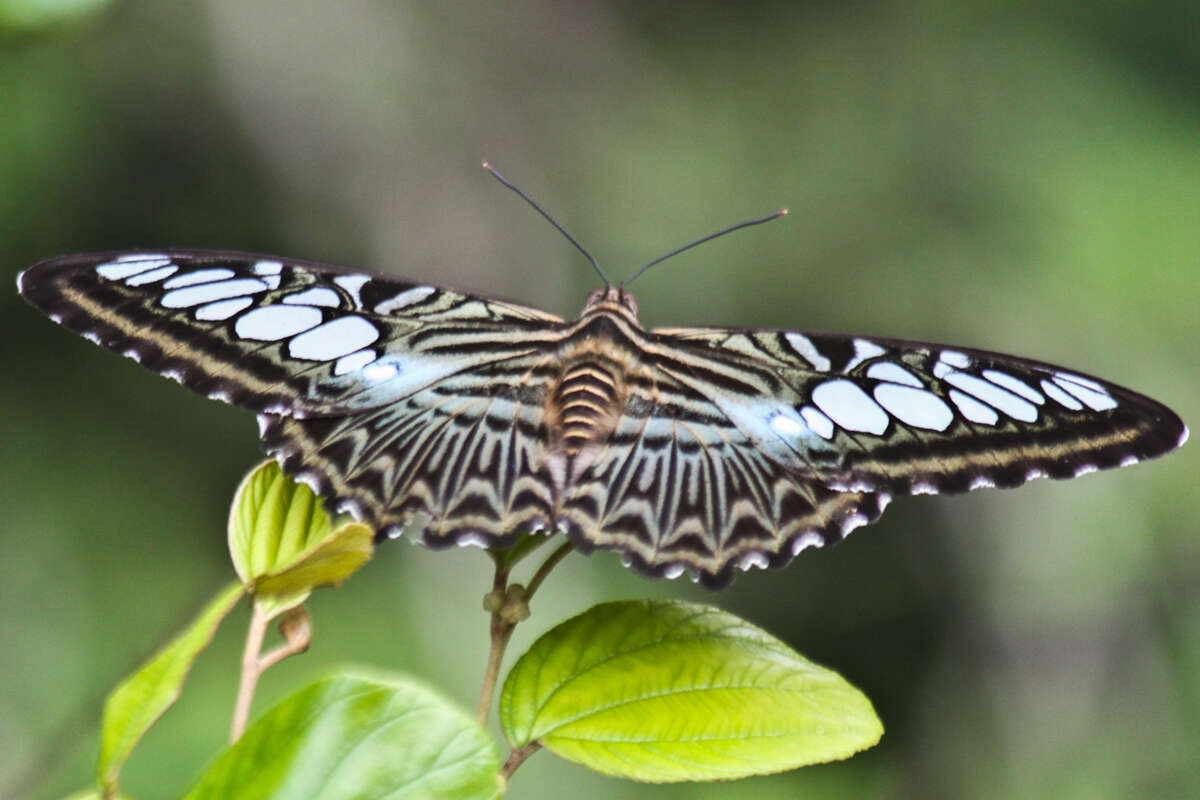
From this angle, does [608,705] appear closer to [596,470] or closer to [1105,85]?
[596,470]

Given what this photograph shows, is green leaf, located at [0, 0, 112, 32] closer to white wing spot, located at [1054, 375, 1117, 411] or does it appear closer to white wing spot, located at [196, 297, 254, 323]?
white wing spot, located at [196, 297, 254, 323]

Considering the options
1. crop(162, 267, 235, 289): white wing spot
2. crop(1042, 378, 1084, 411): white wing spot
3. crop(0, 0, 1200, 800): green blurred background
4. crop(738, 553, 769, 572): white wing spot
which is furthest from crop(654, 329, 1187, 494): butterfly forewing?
crop(0, 0, 1200, 800): green blurred background

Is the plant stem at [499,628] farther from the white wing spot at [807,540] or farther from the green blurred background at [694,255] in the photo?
the green blurred background at [694,255]

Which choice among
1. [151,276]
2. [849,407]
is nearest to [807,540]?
[849,407]

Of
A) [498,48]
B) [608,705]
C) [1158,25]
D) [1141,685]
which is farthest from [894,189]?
[608,705]

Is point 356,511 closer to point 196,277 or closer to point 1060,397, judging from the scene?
point 196,277

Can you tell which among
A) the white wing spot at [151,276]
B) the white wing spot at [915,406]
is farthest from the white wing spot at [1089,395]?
the white wing spot at [151,276]
